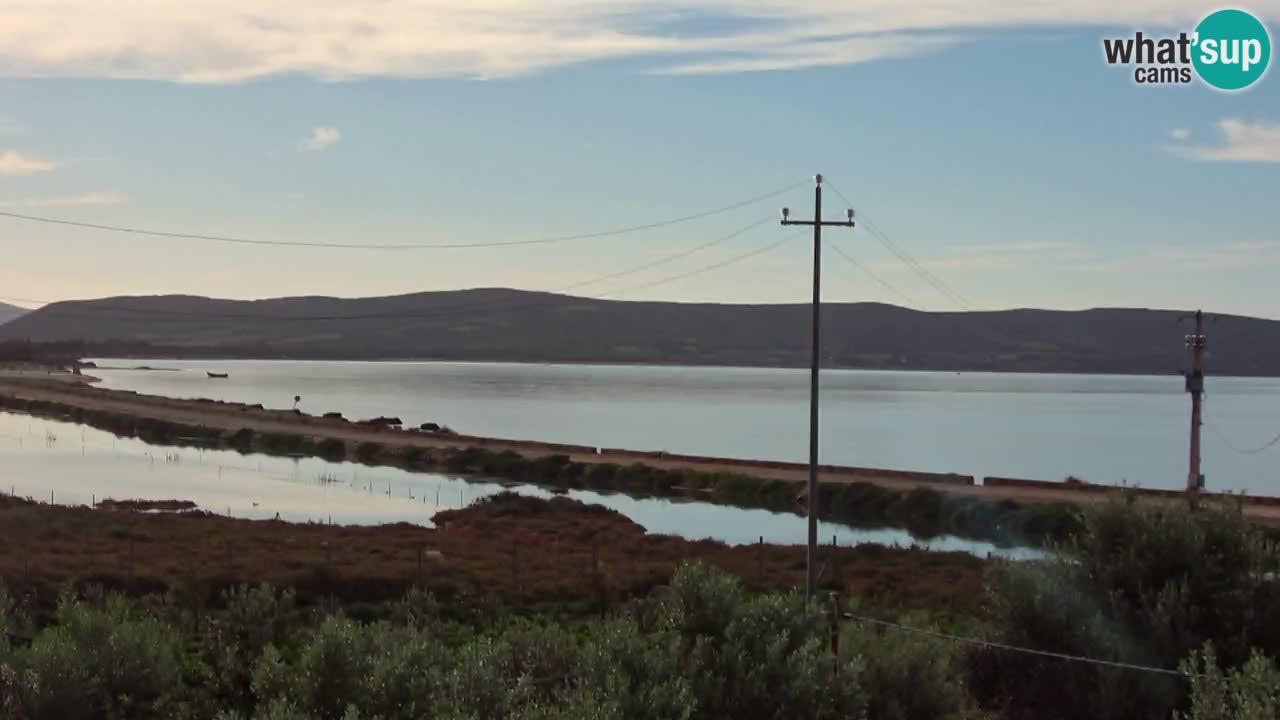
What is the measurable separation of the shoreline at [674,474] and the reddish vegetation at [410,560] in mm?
12479

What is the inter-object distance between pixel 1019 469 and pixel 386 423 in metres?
58.7

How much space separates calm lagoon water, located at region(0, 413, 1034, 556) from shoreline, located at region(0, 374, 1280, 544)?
2773 millimetres

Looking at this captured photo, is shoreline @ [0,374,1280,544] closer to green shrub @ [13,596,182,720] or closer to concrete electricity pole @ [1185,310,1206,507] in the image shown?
concrete electricity pole @ [1185,310,1206,507]

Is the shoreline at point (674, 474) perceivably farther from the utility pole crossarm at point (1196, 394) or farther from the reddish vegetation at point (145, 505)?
the reddish vegetation at point (145, 505)

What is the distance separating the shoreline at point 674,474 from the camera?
59.4 meters

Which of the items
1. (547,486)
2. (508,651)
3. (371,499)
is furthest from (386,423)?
(508,651)

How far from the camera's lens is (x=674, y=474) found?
7562 cm

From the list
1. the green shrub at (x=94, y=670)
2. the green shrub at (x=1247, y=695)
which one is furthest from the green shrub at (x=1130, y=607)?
the green shrub at (x=94, y=670)

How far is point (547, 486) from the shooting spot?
250 ft

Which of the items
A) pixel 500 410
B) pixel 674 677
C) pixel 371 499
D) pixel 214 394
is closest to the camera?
pixel 674 677

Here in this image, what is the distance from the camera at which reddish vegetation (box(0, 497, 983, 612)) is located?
29234 mm

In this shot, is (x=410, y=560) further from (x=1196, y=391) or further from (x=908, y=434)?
(x=908, y=434)

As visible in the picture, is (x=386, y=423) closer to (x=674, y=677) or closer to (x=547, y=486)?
(x=547, y=486)

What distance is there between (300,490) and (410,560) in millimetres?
34760
